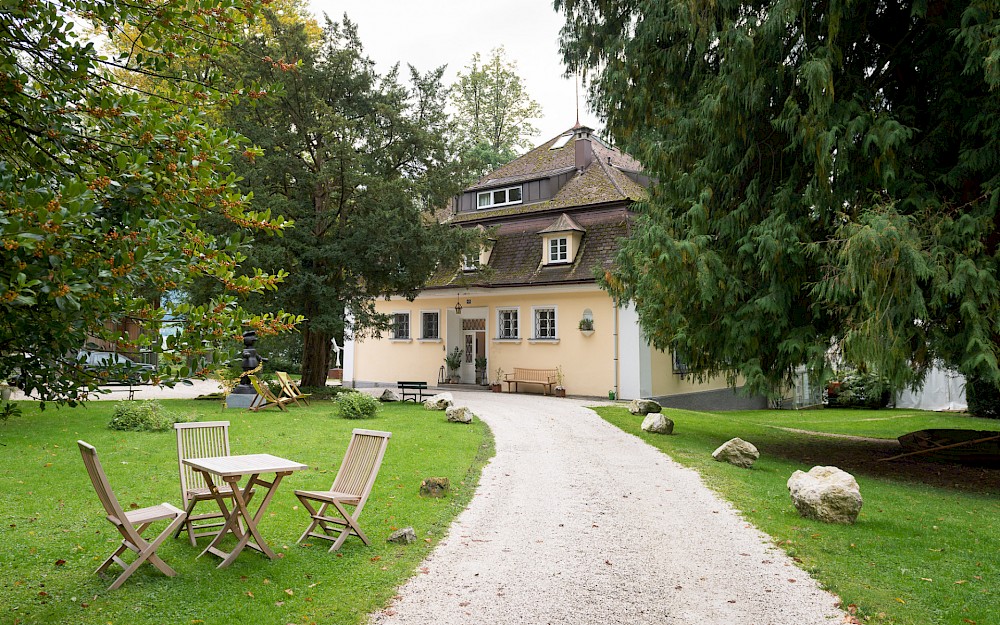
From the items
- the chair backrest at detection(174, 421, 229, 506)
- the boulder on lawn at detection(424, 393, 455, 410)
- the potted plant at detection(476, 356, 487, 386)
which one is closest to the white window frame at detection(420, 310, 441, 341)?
the potted plant at detection(476, 356, 487, 386)

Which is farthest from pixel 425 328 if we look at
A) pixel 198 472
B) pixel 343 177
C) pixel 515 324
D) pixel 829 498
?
pixel 829 498

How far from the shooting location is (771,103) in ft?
38.7

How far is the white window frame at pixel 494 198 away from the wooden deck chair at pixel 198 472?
22.3 metres

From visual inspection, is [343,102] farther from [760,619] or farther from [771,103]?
→ [760,619]

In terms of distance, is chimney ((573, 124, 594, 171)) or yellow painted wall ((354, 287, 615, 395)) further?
chimney ((573, 124, 594, 171))

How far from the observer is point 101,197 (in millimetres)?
3578

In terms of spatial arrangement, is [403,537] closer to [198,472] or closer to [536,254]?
[198,472]

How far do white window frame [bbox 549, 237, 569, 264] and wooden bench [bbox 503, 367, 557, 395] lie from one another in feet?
13.5

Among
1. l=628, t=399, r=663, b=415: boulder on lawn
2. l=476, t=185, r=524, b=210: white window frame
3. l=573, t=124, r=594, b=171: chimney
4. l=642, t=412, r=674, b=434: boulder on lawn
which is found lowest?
l=642, t=412, r=674, b=434: boulder on lawn

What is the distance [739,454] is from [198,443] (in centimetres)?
836

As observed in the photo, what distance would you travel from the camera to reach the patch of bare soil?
36.9 ft

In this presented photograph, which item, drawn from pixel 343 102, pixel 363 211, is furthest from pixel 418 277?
pixel 343 102

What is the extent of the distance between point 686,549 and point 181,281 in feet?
17.0

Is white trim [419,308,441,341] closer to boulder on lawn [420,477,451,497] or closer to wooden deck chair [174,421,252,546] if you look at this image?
boulder on lawn [420,477,451,497]
